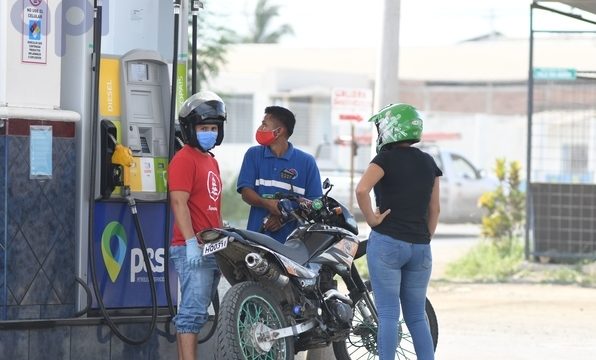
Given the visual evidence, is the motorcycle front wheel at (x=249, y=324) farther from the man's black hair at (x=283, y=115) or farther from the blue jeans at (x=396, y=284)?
the man's black hair at (x=283, y=115)

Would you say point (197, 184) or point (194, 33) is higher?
point (194, 33)

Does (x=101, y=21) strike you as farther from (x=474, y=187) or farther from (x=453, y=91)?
(x=453, y=91)

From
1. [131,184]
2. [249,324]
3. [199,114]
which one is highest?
[199,114]

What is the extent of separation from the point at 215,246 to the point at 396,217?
1.16 m

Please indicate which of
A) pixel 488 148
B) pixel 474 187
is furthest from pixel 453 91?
pixel 474 187

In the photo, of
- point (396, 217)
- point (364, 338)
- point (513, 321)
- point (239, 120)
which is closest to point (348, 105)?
point (513, 321)

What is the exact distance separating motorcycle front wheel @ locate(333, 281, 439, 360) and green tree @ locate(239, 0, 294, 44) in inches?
1994

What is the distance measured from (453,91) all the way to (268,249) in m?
38.8

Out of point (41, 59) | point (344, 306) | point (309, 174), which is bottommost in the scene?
point (344, 306)

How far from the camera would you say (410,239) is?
324 inches

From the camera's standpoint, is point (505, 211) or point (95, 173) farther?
point (505, 211)

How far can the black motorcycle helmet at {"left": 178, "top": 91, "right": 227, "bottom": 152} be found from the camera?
829cm

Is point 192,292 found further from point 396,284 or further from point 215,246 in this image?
point 396,284

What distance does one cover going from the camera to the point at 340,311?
28.1 ft
